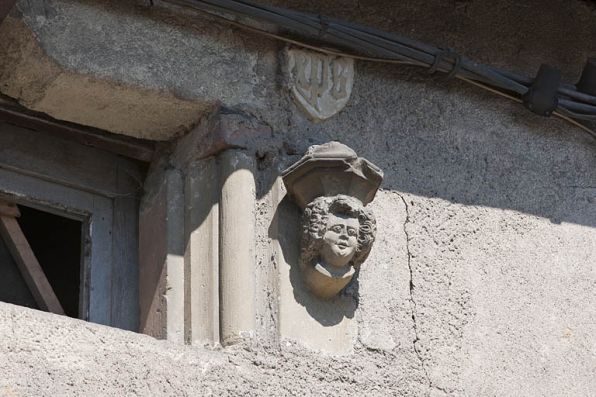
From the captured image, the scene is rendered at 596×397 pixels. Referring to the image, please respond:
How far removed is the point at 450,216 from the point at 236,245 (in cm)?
77

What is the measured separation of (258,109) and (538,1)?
1.16 meters

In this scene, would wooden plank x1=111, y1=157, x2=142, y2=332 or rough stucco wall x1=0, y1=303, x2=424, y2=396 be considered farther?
wooden plank x1=111, y1=157, x2=142, y2=332

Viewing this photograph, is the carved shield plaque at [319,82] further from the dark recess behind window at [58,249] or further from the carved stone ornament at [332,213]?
the dark recess behind window at [58,249]

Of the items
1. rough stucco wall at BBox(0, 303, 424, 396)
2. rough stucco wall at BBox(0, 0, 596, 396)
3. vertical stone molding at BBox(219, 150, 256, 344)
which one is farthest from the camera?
rough stucco wall at BBox(0, 0, 596, 396)

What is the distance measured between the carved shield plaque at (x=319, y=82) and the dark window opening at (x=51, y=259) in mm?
807

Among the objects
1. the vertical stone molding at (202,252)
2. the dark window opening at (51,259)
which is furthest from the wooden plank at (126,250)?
the vertical stone molding at (202,252)

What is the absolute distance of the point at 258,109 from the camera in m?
4.65

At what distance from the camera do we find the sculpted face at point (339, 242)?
441 cm

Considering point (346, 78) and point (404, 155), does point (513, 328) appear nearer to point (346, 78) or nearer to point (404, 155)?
point (404, 155)

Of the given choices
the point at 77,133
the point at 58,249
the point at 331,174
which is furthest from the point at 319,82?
the point at 58,249

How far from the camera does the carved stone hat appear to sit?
447cm

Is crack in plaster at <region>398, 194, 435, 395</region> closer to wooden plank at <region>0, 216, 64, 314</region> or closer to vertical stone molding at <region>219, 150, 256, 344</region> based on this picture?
vertical stone molding at <region>219, 150, 256, 344</region>

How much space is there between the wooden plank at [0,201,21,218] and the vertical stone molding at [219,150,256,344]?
64 cm

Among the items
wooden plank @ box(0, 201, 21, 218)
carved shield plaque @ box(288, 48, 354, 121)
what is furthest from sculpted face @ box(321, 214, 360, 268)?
wooden plank @ box(0, 201, 21, 218)
